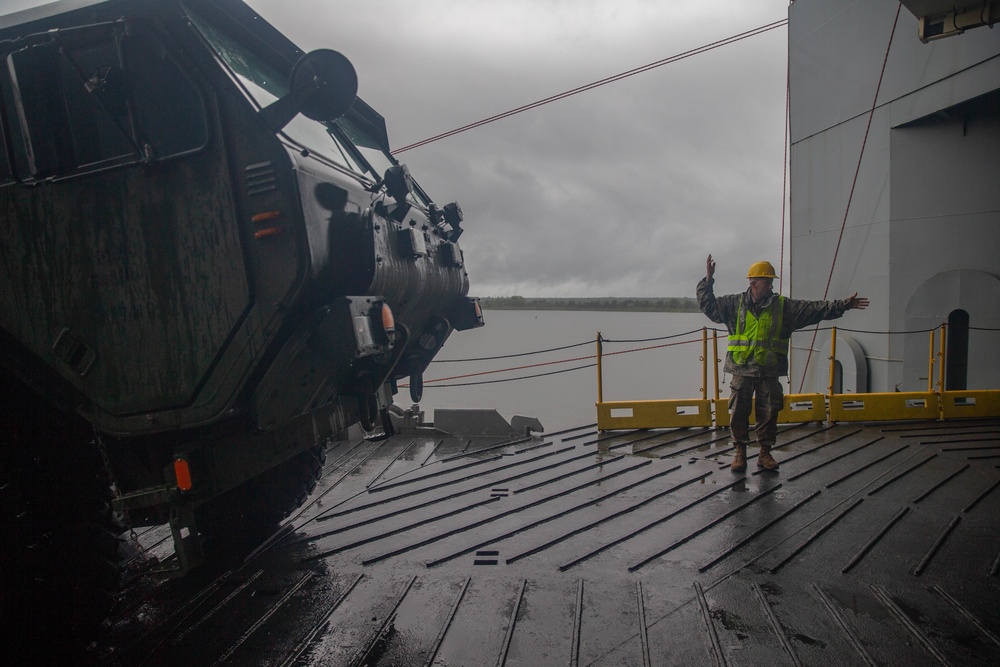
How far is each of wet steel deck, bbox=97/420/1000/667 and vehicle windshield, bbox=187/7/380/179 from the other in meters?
2.15

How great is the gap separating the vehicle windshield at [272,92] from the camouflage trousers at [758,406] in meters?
3.37

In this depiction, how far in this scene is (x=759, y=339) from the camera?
477cm

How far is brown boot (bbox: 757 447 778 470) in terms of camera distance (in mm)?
4801

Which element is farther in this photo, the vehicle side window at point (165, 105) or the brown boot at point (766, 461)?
the brown boot at point (766, 461)

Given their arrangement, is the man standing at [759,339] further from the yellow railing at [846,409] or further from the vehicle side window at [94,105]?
the vehicle side window at [94,105]

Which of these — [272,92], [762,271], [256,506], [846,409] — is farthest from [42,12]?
[846,409]

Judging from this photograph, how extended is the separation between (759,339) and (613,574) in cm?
258

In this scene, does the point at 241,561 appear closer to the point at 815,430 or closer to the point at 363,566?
the point at 363,566

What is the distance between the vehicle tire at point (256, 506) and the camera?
11.5 feet

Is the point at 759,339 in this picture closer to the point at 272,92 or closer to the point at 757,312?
the point at 757,312

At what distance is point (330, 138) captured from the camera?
3.45 m

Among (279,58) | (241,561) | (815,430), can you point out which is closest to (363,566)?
(241,561)

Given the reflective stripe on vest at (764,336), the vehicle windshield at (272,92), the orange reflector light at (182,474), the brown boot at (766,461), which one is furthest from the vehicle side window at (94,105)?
the brown boot at (766,461)

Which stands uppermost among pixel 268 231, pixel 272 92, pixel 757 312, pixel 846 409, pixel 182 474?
pixel 272 92
